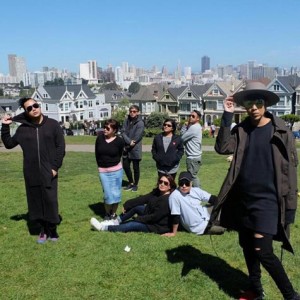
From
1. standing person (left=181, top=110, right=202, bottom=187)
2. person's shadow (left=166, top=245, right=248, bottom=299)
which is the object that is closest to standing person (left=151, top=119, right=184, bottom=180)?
standing person (left=181, top=110, right=202, bottom=187)

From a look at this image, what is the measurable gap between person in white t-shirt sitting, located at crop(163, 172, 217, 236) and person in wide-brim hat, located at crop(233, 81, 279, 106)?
104 inches

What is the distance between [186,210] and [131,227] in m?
0.96

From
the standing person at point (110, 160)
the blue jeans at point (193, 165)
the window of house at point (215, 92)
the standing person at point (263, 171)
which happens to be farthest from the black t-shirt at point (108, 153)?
the window of house at point (215, 92)

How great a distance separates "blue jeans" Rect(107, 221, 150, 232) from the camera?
21.7 ft

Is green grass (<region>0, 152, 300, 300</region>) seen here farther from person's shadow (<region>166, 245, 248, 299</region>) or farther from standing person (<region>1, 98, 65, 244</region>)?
standing person (<region>1, 98, 65, 244</region>)

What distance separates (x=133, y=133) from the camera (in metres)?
9.45

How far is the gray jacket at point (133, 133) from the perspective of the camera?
30.9 feet

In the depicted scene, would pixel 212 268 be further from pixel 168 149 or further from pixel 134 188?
pixel 134 188

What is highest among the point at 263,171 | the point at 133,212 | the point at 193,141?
the point at 263,171

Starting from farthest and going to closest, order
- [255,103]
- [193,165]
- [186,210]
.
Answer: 1. [193,165]
2. [186,210]
3. [255,103]

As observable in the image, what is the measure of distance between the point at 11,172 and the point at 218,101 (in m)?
55.0

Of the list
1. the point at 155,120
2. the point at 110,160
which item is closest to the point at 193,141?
the point at 110,160

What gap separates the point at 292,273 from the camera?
200 inches

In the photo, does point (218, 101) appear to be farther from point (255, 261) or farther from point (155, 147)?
point (255, 261)
